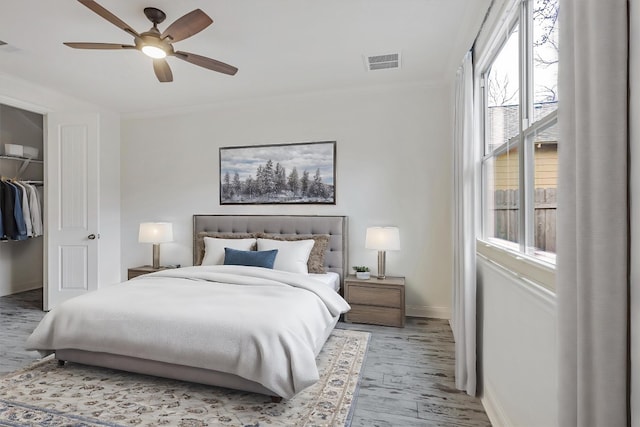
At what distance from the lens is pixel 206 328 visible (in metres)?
2.07

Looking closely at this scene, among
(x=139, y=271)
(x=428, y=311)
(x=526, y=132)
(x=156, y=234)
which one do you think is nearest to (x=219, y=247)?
(x=156, y=234)

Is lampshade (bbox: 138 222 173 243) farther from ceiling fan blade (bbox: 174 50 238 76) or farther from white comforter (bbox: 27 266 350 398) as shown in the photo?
ceiling fan blade (bbox: 174 50 238 76)

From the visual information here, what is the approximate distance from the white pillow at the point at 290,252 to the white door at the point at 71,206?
7.37 ft

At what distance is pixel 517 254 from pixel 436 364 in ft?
5.07

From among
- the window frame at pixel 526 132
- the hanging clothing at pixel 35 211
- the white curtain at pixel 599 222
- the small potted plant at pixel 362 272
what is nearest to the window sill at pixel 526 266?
the window frame at pixel 526 132

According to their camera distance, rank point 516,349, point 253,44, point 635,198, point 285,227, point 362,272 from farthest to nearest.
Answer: point 285,227, point 362,272, point 253,44, point 516,349, point 635,198

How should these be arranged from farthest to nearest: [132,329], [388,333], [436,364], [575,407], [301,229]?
[301,229], [388,333], [436,364], [132,329], [575,407]

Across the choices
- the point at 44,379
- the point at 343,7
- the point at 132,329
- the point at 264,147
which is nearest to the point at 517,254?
the point at 343,7

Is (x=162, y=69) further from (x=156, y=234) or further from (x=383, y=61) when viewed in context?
(x=156, y=234)

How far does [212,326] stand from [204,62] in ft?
6.67

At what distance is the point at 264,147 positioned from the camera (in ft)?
14.2

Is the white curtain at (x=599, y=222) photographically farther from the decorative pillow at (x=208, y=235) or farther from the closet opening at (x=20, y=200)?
the closet opening at (x=20, y=200)

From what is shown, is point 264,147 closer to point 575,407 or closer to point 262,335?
point 262,335

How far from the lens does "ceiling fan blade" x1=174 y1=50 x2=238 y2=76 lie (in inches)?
99.9
